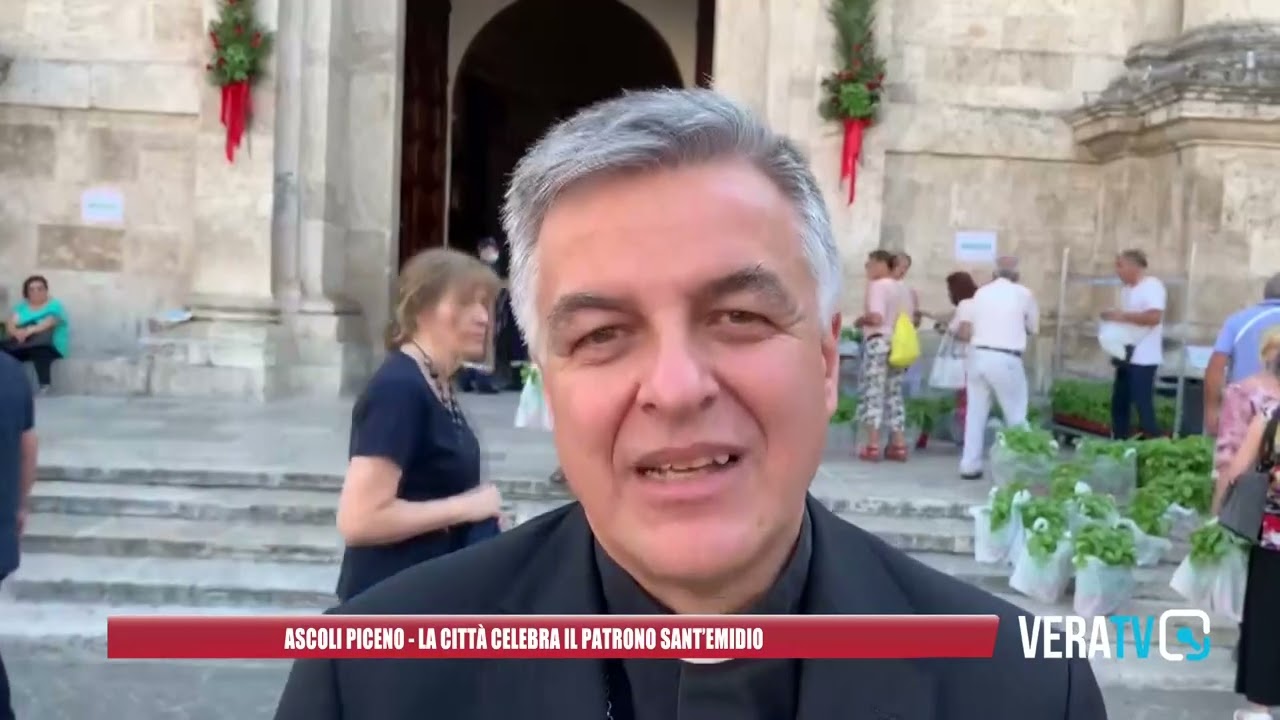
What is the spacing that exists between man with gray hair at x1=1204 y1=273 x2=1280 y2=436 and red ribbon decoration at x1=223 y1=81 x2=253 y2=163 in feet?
27.1

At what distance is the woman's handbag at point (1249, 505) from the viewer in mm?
4488

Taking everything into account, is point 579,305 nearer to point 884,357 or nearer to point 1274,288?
point 1274,288

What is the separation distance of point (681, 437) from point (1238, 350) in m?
6.52

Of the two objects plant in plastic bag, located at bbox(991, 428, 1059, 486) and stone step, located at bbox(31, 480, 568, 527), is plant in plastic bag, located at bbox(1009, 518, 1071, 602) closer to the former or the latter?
plant in plastic bag, located at bbox(991, 428, 1059, 486)

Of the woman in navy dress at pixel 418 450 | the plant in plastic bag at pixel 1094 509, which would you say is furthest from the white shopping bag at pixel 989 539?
the woman in navy dress at pixel 418 450

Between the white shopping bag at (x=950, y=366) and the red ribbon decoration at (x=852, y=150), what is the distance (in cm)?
209

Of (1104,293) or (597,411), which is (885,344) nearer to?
(1104,293)

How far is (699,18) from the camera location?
14.4m

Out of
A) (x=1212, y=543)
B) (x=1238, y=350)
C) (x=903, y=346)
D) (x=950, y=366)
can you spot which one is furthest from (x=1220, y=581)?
(x=950, y=366)

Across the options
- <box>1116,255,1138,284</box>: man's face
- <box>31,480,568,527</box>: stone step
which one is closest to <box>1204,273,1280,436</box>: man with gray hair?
<box>1116,255,1138,284</box>: man's face

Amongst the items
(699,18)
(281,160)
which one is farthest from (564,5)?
(281,160)

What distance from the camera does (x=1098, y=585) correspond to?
5480 millimetres

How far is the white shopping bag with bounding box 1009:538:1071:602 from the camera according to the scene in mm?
5652

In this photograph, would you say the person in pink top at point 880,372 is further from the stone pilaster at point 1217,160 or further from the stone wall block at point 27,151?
the stone wall block at point 27,151
